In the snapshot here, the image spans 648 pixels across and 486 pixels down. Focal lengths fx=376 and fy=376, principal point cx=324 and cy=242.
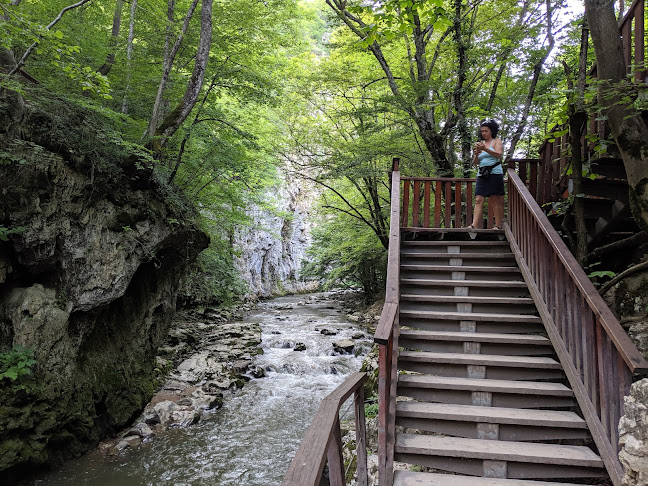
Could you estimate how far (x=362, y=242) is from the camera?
1368cm

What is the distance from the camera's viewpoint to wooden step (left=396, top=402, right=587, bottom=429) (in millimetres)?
3119

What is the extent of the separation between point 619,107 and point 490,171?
2403 mm

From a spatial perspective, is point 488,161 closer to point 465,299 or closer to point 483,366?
point 465,299

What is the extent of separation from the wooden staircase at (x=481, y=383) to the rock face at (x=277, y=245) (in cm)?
1528

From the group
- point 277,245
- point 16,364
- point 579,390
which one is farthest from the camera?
point 277,245

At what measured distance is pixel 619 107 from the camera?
3.09 meters

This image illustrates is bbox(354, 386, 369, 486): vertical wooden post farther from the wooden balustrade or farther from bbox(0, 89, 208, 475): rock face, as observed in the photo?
bbox(0, 89, 208, 475): rock face

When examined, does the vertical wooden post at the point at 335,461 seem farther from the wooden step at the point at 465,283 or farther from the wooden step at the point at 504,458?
the wooden step at the point at 465,283

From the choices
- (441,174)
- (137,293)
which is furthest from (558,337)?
(137,293)

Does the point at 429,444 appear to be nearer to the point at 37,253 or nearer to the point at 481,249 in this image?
the point at 481,249

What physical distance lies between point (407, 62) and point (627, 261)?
23.3 ft

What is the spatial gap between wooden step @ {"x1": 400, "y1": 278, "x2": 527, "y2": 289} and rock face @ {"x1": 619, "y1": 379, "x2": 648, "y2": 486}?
7.69ft

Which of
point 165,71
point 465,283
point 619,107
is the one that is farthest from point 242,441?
point 165,71

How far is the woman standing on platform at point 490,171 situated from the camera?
207 inches
